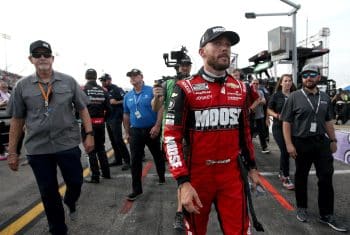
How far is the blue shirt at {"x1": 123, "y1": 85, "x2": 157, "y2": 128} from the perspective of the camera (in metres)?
5.21

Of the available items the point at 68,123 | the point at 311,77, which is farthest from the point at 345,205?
the point at 68,123

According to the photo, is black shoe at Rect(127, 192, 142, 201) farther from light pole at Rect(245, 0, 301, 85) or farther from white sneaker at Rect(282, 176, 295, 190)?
light pole at Rect(245, 0, 301, 85)

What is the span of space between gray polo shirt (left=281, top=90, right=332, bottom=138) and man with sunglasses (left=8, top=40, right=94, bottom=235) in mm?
2612

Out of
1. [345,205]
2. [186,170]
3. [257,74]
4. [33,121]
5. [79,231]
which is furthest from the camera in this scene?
[257,74]

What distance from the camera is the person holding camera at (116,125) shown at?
749cm

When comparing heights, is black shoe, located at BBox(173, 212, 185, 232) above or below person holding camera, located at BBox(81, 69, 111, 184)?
below

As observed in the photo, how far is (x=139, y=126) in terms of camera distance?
17.1 feet

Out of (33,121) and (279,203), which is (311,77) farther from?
(33,121)

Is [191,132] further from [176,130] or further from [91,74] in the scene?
[91,74]

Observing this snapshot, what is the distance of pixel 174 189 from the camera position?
222 inches

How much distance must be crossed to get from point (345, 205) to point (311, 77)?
1950mm

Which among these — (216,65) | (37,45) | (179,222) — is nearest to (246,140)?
(216,65)

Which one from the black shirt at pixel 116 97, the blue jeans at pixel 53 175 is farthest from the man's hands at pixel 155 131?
the black shirt at pixel 116 97

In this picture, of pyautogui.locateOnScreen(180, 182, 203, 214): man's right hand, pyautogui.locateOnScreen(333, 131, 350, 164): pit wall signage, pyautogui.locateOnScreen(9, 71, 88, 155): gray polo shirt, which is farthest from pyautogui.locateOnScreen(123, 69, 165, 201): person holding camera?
pyautogui.locateOnScreen(333, 131, 350, 164): pit wall signage
